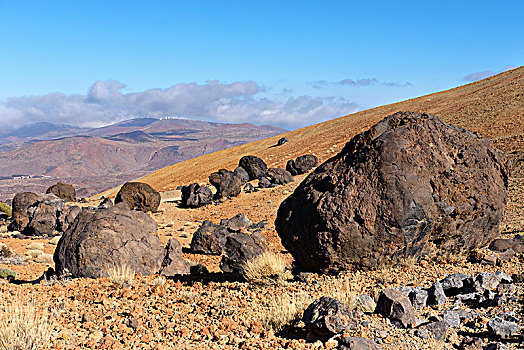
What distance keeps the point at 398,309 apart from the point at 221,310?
2.48 metres

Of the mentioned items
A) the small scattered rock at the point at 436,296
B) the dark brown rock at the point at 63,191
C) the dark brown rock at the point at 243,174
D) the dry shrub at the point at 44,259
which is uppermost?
the dark brown rock at the point at 63,191

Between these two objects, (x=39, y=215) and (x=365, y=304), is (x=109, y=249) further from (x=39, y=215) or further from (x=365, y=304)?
(x=39, y=215)

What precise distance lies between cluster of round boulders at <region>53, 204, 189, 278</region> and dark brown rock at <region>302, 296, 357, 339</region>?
5.76 metres

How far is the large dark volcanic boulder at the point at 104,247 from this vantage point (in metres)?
9.57

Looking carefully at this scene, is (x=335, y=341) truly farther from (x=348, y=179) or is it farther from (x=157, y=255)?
(x=157, y=255)

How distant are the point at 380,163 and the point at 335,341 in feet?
12.9

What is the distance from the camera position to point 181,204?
93.6ft

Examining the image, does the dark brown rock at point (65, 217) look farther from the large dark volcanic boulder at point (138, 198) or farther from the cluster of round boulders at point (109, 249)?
the cluster of round boulders at point (109, 249)

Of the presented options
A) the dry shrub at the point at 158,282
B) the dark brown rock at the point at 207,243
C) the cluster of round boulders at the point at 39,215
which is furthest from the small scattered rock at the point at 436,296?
the cluster of round boulders at the point at 39,215

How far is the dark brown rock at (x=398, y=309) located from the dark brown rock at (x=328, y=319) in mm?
477

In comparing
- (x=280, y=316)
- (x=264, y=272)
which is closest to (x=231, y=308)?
(x=280, y=316)

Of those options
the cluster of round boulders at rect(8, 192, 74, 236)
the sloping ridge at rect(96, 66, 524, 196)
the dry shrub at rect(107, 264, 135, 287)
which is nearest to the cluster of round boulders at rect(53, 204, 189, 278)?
the dry shrub at rect(107, 264, 135, 287)

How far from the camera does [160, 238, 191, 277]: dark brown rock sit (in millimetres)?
10659

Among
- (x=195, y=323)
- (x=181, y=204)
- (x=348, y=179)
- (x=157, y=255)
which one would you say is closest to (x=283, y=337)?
(x=195, y=323)
